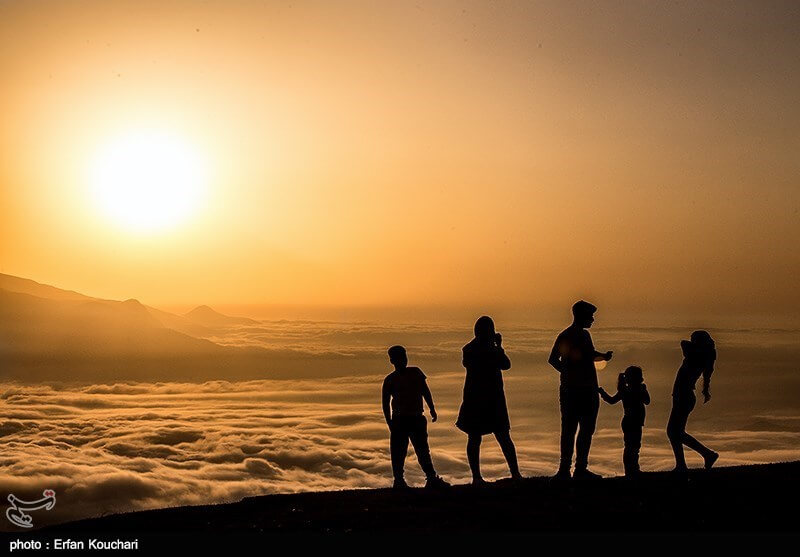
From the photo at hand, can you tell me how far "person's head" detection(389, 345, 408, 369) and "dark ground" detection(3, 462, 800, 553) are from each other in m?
1.84

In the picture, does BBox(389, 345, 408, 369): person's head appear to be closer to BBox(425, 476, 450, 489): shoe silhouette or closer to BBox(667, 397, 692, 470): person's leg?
BBox(425, 476, 450, 489): shoe silhouette

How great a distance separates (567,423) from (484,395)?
1231 millimetres

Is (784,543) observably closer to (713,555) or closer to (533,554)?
(713,555)

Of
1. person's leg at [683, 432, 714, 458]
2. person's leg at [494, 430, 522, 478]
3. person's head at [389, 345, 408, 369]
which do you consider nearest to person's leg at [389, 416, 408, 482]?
person's head at [389, 345, 408, 369]

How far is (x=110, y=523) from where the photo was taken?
12133 mm

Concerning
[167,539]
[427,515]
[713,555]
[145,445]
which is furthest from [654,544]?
[145,445]

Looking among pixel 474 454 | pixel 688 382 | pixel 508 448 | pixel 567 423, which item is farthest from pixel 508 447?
pixel 688 382

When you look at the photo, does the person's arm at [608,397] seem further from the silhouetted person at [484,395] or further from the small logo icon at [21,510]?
the small logo icon at [21,510]

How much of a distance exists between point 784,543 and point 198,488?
121 m

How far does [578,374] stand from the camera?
1212cm

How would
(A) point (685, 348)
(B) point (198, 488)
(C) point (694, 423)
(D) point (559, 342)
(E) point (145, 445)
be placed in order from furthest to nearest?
1. (C) point (694, 423)
2. (E) point (145, 445)
3. (B) point (198, 488)
4. (A) point (685, 348)
5. (D) point (559, 342)

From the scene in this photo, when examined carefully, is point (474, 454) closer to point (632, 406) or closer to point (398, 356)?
point (398, 356)

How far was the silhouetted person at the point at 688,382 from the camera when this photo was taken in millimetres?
13047

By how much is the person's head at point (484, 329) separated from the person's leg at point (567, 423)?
50.1 inches
